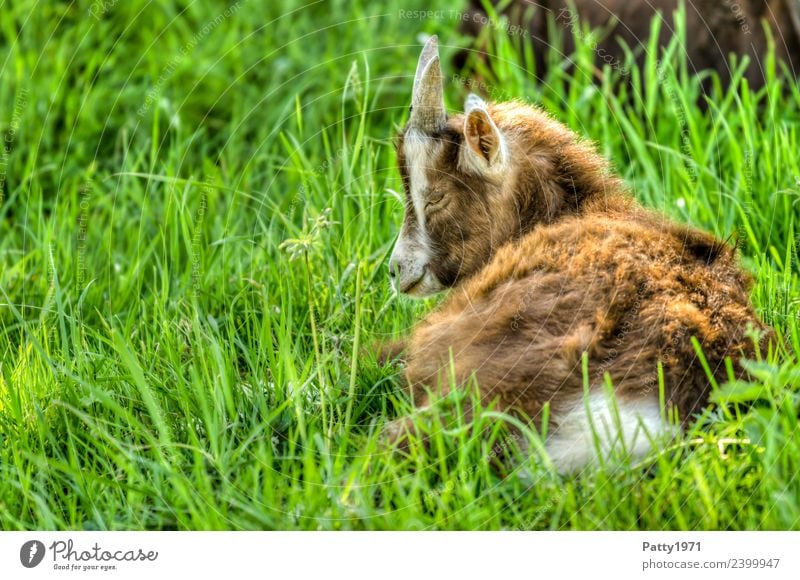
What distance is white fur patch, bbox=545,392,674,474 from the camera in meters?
2.70

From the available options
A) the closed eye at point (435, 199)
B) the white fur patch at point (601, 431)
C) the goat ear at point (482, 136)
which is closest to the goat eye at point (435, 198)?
the closed eye at point (435, 199)

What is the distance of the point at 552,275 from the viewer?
9.65 ft

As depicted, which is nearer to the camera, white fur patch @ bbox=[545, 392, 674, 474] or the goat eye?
white fur patch @ bbox=[545, 392, 674, 474]

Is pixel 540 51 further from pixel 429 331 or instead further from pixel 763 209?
pixel 429 331

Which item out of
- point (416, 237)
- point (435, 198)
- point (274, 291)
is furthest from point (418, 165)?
→ point (274, 291)

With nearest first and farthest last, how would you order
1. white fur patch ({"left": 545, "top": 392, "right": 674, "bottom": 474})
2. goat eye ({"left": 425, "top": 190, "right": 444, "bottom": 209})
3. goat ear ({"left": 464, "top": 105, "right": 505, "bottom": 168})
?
white fur patch ({"left": 545, "top": 392, "right": 674, "bottom": 474}) < goat ear ({"left": 464, "top": 105, "right": 505, "bottom": 168}) < goat eye ({"left": 425, "top": 190, "right": 444, "bottom": 209})

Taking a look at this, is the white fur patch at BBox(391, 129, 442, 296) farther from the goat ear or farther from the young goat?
the goat ear

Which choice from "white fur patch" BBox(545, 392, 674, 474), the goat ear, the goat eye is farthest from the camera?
the goat eye

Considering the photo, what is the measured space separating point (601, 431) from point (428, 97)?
46.8 inches

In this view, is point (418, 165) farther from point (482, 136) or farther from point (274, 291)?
point (274, 291)

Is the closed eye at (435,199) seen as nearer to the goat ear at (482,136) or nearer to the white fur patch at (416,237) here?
the white fur patch at (416,237)

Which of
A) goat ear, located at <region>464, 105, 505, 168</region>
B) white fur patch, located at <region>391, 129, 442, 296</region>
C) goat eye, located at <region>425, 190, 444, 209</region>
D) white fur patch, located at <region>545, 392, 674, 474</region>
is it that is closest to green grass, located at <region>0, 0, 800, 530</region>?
white fur patch, located at <region>545, 392, 674, 474</region>

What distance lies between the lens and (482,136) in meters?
3.33

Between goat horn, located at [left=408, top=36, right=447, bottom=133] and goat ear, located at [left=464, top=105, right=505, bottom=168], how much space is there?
117mm
